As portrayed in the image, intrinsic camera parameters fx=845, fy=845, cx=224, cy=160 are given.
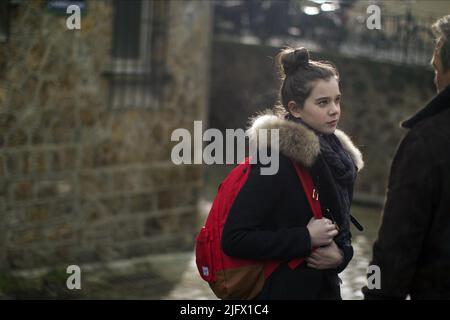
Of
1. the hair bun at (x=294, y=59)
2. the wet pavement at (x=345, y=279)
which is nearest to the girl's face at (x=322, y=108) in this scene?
the hair bun at (x=294, y=59)

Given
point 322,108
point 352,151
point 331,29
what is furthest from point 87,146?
point 331,29

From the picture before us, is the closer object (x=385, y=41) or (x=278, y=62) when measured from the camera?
(x=278, y=62)

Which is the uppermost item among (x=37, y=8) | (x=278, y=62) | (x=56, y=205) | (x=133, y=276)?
(x=37, y=8)

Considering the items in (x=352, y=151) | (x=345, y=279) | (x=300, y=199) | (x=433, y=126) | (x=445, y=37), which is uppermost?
(x=445, y=37)

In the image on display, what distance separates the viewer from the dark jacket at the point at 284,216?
3191 millimetres

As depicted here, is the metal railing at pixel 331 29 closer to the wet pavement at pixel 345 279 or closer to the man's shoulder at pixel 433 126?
the wet pavement at pixel 345 279

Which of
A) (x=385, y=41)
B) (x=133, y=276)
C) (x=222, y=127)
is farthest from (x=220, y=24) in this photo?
(x=133, y=276)

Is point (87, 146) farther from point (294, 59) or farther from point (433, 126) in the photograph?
point (433, 126)

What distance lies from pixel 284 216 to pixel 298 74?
0.60 m

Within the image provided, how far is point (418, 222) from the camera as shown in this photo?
3.19 m

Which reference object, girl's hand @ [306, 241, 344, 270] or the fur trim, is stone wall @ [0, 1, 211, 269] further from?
girl's hand @ [306, 241, 344, 270]

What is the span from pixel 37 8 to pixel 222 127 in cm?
847
